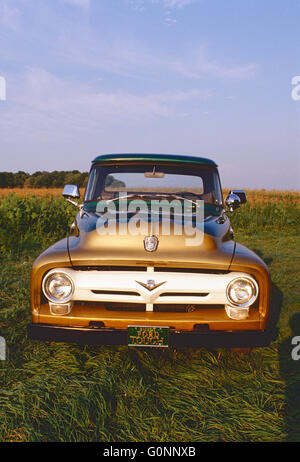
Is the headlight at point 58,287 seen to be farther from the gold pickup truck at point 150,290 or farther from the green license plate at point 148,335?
the green license plate at point 148,335

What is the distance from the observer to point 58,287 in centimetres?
254

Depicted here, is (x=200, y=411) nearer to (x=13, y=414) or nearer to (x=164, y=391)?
(x=164, y=391)

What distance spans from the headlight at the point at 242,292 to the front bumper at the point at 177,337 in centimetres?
21

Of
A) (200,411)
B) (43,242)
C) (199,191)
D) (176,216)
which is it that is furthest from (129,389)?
(43,242)

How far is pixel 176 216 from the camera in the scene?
3.21 m

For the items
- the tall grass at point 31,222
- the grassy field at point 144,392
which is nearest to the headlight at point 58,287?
the grassy field at point 144,392

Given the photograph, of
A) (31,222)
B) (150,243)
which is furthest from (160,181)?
(31,222)

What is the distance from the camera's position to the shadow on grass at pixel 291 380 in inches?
85.7

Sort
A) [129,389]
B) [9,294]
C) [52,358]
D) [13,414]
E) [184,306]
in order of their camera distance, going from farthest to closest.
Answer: [9,294] < [52,358] < [184,306] < [129,389] < [13,414]

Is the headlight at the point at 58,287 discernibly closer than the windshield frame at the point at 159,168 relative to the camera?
Yes

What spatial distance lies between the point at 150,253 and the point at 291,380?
1.52 m

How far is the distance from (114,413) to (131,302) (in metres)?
0.72

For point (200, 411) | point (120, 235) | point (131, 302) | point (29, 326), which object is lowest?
point (200, 411)

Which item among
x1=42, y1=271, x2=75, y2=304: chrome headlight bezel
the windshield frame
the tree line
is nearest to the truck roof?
the windshield frame
